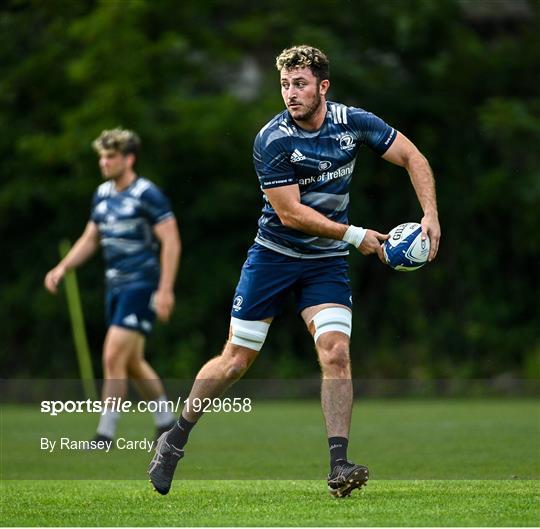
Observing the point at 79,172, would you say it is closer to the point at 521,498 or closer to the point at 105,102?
the point at 105,102

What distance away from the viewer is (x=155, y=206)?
10.4 metres

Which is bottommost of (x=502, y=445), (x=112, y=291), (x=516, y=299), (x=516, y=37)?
(x=502, y=445)

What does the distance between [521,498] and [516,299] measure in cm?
1318

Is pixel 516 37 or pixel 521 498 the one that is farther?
pixel 516 37

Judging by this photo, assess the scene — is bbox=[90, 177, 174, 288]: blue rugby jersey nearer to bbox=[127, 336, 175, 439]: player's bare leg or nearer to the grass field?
bbox=[127, 336, 175, 439]: player's bare leg

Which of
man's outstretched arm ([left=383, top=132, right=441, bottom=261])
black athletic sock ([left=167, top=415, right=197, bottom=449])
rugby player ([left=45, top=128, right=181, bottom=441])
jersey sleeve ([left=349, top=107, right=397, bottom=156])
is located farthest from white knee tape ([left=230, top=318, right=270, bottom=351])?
rugby player ([left=45, top=128, right=181, bottom=441])

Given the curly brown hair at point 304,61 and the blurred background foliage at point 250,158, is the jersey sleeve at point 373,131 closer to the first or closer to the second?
the curly brown hair at point 304,61

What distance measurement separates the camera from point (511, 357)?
1848 centimetres

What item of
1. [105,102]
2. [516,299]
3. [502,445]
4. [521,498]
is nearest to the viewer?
[521,498]

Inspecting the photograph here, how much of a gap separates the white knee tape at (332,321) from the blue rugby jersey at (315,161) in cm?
34

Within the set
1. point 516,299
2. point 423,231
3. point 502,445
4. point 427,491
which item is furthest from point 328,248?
point 516,299

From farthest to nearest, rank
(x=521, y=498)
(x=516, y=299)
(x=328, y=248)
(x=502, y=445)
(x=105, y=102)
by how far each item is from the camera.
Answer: (x=516, y=299), (x=105, y=102), (x=502, y=445), (x=328, y=248), (x=521, y=498)

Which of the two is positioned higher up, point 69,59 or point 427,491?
point 69,59

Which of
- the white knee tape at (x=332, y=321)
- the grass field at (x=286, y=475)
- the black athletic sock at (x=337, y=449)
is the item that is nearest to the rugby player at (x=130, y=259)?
the grass field at (x=286, y=475)
